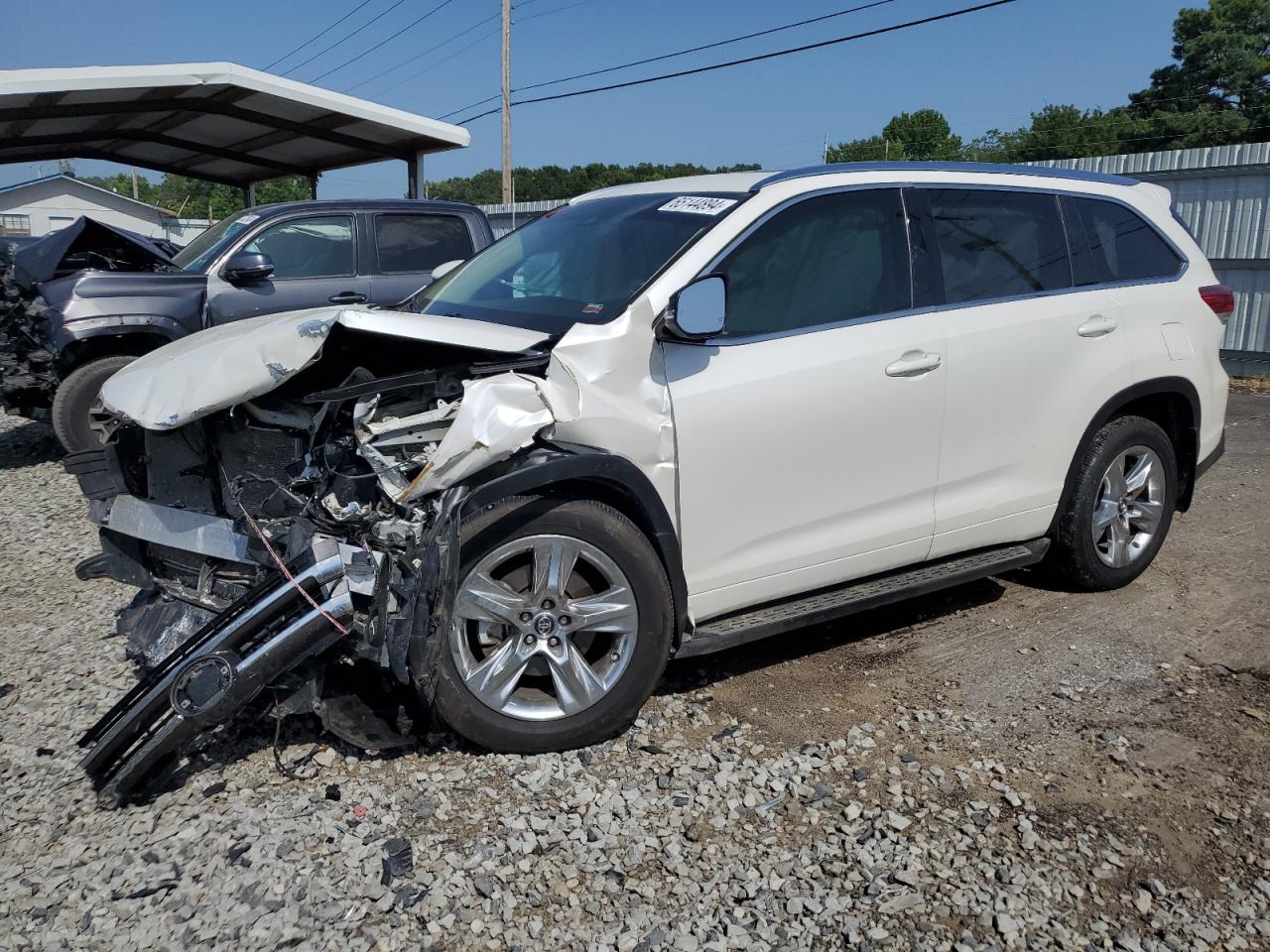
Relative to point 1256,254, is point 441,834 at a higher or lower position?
lower

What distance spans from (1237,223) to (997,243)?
9900mm

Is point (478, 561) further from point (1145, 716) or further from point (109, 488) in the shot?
point (1145, 716)

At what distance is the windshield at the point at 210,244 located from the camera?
7.98 metres

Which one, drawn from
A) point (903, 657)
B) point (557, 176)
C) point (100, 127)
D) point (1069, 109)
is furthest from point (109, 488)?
point (557, 176)

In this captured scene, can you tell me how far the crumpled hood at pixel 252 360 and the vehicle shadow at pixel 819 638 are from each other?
5.23 feet

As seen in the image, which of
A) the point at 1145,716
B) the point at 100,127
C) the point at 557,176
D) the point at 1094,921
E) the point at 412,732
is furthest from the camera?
the point at 557,176

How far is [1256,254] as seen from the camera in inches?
475

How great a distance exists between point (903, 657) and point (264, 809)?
263 centimetres

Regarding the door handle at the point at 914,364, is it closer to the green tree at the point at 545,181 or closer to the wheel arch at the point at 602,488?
the wheel arch at the point at 602,488

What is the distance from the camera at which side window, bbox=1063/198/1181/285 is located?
469 centimetres

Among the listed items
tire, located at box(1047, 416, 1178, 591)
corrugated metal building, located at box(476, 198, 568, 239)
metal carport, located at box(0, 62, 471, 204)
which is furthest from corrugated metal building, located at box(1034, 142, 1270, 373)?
corrugated metal building, located at box(476, 198, 568, 239)

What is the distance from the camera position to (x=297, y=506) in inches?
128

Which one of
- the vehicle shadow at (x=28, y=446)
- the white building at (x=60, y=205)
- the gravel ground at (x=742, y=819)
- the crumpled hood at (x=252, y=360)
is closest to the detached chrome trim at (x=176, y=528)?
the crumpled hood at (x=252, y=360)

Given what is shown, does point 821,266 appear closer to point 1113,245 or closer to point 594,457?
point 594,457
